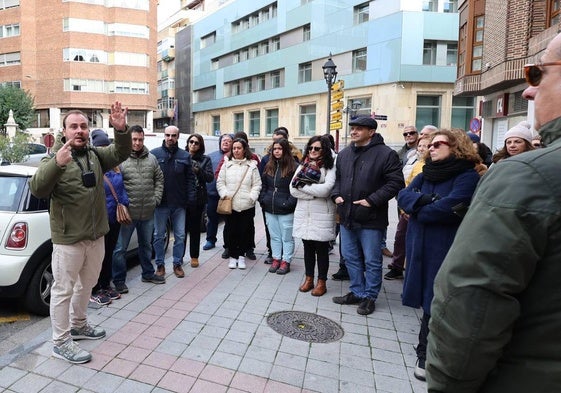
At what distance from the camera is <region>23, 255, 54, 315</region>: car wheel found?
428 cm

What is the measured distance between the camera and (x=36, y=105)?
Result: 45625 millimetres

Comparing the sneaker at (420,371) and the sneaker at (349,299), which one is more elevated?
the sneaker at (349,299)

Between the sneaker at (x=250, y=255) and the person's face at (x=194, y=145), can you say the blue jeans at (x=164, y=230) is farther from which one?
the sneaker at (x=250, y=255)

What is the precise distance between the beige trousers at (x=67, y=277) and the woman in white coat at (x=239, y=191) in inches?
106

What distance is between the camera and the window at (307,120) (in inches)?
1438

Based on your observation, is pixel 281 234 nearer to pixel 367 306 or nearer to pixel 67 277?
pixel 367 306

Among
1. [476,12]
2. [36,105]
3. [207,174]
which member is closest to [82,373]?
[207,174]

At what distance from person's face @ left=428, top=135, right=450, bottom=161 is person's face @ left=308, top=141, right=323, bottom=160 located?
6.17 feet

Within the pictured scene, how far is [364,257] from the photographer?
477 cm

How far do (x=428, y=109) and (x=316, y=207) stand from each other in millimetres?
27220

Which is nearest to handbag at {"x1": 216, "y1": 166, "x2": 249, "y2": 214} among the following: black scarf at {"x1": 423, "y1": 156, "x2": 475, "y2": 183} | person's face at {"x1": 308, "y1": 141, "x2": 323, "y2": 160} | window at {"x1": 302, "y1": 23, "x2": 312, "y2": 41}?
person's face at {"x1": 308, "y1": 141, "x2": 323, "y2": 160}

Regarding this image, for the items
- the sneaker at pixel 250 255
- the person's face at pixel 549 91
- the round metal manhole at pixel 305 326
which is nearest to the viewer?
the person's face at pixel 549 91

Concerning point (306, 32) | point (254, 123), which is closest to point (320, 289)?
point (306, 32)

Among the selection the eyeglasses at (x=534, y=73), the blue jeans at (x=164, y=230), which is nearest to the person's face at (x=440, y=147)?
the eyeglasses at (x=534, y=73)
